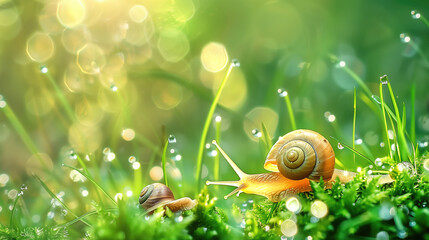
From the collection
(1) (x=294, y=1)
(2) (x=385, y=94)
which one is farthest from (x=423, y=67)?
(1) (x=294, y=1)

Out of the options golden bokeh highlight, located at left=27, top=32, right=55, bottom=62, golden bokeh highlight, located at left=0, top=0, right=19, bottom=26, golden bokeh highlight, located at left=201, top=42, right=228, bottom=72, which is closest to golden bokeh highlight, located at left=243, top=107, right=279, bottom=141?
golden bokeh highlight, located at left=201, top=42, right=228, bottom=72

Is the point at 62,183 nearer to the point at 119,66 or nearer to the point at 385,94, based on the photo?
the point at 119,66

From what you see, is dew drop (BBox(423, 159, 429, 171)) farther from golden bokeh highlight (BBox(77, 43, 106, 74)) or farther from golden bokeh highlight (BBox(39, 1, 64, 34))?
golden bokeh highlight (BBox(39, 1, 64, 34))

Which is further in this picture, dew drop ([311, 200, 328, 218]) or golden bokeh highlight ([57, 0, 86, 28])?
golden bokeh highlight ([57, 0, 86, 28])

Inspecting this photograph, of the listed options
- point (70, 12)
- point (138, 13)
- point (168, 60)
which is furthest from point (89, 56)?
point (168, 60)

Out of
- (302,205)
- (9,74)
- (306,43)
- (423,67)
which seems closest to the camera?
(302,205)
